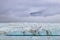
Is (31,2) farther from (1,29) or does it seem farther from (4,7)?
(1,29)

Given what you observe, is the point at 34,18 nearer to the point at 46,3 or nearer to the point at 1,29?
the point at 46,3

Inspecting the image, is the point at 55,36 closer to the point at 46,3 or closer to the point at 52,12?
the point at 52,12

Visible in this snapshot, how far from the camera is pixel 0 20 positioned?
1424 mm

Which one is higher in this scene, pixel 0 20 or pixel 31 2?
pixel 31 2

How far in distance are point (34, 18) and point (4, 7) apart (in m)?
0.33

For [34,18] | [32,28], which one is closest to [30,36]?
[32,28]

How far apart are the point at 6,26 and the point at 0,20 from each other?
0.29ft

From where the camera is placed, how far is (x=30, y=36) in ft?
4.57

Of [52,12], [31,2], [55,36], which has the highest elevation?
[31,2]

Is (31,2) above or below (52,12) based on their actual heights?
above

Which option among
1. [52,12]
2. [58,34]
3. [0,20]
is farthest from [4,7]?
[58,34]

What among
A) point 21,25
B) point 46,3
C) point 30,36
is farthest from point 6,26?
point 46,3

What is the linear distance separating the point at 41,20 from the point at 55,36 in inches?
8.3

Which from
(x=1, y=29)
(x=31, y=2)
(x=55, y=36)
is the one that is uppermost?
(x=31, y=2)
